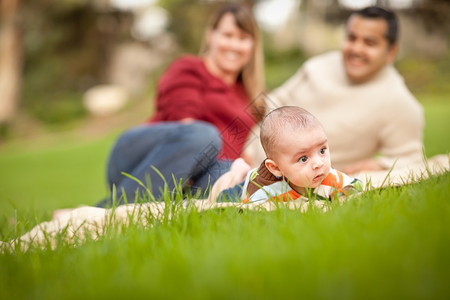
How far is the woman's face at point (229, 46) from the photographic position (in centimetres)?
311

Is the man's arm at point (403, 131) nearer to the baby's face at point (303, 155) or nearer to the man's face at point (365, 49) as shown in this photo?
the man's face at point (365, 49)

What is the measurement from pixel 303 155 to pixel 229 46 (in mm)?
1750

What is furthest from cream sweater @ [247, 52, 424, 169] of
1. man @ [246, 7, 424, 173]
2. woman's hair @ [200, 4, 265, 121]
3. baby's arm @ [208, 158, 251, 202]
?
baby's arm @ [208, 158, 251, 202]

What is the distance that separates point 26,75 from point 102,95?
12.2 feet

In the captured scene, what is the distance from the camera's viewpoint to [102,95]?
50.9 ft

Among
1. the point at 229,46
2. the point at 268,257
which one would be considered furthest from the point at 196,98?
the point at 268,257

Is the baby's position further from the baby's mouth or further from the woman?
the woman

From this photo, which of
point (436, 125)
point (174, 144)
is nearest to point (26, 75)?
point (436, 125)

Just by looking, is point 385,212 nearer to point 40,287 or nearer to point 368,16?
point 40,287

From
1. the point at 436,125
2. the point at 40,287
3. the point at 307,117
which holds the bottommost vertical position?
the point at 40,287

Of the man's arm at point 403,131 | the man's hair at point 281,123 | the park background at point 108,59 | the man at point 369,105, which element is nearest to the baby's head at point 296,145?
the man's hair at point 281,123

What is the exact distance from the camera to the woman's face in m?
3.11

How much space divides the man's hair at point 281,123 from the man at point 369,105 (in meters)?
1.09

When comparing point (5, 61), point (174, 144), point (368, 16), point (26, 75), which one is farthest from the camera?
point (26, 75)
